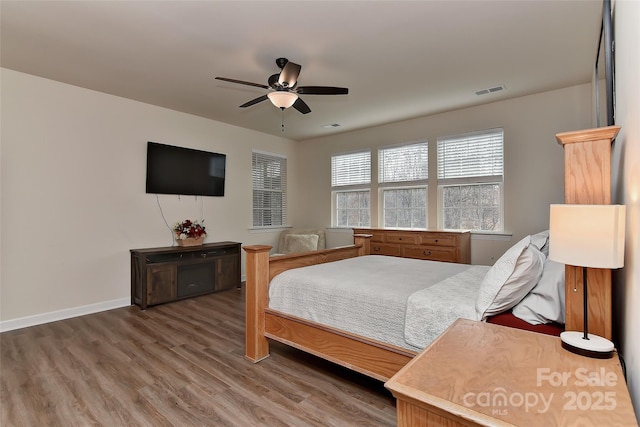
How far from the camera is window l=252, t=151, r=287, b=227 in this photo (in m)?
6.16

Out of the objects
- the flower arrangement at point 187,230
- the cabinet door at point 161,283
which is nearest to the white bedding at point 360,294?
the cabinet door at point 161,283

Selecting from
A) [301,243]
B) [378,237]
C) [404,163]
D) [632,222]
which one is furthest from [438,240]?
[632,222]

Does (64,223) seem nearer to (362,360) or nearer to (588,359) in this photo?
(362,360)

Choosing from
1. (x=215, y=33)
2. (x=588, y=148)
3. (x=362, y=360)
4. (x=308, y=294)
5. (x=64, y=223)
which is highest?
(x=215, y=33)

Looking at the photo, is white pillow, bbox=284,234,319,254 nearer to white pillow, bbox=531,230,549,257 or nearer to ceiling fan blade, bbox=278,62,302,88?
ceiling fan blade, bbox=278,62,302,88

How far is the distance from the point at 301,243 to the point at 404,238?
1.93 meters

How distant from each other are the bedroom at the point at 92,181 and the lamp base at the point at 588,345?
3448 mm

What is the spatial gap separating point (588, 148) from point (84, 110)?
499 cm

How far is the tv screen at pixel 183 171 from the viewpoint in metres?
4.61

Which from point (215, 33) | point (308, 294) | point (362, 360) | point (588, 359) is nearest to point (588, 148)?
point (588, 359)

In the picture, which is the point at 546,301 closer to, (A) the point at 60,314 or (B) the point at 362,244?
(B) the point at 362,244

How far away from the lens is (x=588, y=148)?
141 cm

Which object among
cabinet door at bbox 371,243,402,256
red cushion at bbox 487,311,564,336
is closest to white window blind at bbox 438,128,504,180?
cabinet door at bbox 371,243,402,256

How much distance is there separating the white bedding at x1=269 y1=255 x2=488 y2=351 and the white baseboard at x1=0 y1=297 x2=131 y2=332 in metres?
2.82
